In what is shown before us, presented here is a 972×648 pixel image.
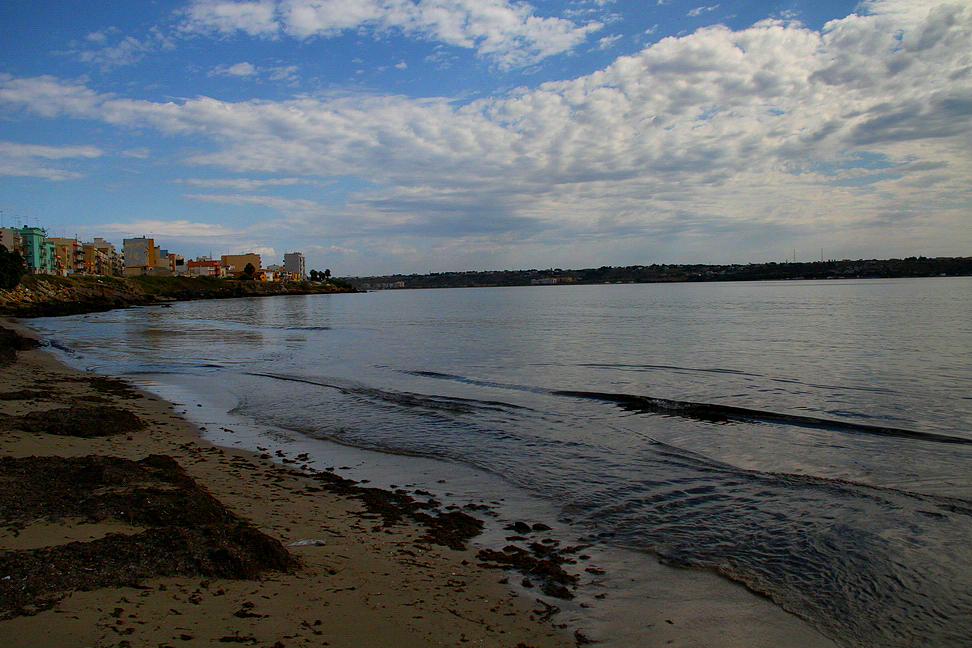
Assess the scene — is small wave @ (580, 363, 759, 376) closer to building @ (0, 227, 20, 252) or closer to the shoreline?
the shoreline

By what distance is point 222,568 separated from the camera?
4695mm

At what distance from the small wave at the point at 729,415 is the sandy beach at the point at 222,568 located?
369 inches

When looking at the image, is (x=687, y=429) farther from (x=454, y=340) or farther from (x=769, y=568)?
(x=454, y=340)

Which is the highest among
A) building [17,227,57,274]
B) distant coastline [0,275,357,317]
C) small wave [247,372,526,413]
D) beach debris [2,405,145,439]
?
building [17,227,57,274]

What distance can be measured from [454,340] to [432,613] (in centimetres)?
3066

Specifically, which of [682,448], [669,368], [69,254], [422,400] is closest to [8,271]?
[422,400]

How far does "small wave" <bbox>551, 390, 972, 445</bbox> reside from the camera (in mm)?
11846

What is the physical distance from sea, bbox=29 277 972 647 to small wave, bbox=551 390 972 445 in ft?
0.26

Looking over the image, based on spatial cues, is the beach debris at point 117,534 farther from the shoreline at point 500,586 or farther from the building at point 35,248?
the building at point 35,248

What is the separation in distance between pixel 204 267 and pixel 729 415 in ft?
634

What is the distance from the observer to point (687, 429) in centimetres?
1245

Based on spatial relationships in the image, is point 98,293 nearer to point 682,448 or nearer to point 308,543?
point 682,448

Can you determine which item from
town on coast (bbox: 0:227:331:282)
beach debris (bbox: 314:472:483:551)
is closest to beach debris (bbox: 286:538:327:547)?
beach debris (bbox: 314:472:483:551)

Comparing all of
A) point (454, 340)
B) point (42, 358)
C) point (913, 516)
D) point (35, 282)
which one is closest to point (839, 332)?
point (454, 340)
